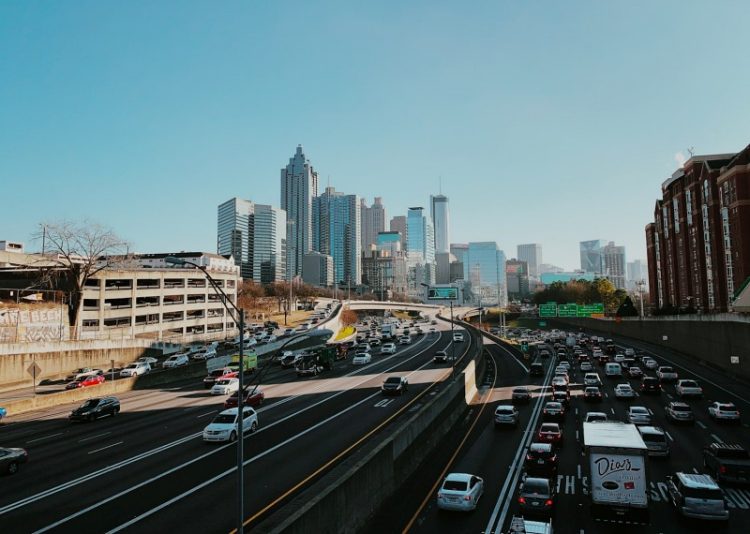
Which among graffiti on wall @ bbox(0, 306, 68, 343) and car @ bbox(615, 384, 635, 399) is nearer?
car @ bbox(615, 384, 635, 399)

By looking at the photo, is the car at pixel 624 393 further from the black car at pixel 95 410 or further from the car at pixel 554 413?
the black car at pixel 95 410

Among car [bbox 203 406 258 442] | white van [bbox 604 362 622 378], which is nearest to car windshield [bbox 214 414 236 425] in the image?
car [bbox 203 406 258 442]

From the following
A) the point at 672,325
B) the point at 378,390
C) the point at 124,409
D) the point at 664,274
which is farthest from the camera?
the point at 664,274

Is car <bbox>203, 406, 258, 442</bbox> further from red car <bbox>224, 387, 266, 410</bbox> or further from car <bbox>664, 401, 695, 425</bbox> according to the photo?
car <bbox>664, 401, 695, 425</bbox>

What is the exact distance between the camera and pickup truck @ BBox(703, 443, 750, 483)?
23.1 meters

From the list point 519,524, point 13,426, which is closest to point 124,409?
point 13,426

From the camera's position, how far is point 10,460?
23094 mm

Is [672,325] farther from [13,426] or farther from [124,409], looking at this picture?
[13,426]

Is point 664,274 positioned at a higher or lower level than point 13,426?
higher

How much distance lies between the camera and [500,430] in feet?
116

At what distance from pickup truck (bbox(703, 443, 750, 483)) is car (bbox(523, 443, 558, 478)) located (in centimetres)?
719

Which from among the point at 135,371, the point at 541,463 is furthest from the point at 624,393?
the point at 135,371

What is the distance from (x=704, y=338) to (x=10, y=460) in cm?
7129

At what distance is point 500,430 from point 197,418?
21125mm
